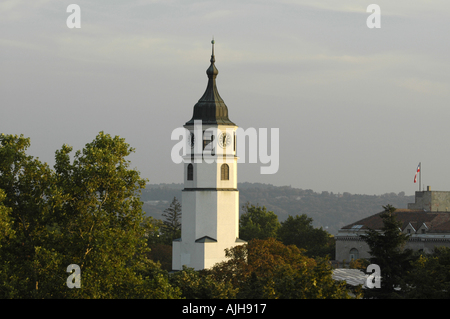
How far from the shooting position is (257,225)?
385ft

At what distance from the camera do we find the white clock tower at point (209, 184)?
83.0 m

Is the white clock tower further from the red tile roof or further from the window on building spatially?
the window on building

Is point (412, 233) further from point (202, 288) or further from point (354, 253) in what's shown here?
point (202, 288)

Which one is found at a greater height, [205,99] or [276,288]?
[205,99]

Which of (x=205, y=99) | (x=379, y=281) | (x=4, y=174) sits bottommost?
(x=379, y=281)

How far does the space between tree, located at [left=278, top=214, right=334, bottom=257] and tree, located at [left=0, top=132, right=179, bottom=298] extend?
208 ft

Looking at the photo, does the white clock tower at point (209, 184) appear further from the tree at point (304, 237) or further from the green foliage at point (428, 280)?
the green foliage at point (428, 280)

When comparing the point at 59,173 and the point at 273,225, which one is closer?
the point at 59,173

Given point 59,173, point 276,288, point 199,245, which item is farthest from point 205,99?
point 276,288

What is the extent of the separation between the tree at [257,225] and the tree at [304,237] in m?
2.27

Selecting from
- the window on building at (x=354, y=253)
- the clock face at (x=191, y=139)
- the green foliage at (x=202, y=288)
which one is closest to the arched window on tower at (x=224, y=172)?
the clock face at (x=191, y=139)

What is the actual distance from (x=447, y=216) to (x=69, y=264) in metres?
71.2
